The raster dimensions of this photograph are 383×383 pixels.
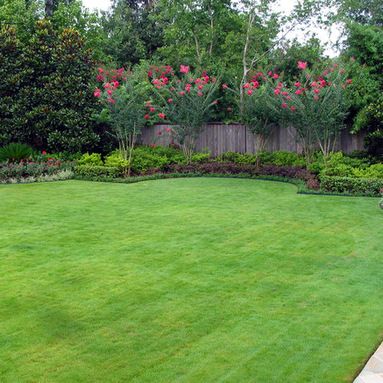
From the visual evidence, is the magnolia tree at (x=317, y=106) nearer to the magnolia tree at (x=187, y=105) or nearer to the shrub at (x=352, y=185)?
the shrub at (x=352, y=185)

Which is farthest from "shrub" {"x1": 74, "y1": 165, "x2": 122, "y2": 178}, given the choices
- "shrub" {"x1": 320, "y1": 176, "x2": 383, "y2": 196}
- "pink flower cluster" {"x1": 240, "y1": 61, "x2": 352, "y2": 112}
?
"shrub" {"x1": 320, "y1": 176, "x2": 383, "y2": 196}

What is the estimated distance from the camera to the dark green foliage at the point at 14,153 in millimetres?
21359

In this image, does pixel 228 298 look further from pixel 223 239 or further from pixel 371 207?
pixel 371 207

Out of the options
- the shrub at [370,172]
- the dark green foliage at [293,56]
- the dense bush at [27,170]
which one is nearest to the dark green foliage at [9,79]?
the dense bush at [27,170]

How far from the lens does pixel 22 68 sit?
75.9 feet

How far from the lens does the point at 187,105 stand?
21.5 metres

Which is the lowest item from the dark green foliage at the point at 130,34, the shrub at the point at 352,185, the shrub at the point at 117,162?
the shrub at the point at 352,185

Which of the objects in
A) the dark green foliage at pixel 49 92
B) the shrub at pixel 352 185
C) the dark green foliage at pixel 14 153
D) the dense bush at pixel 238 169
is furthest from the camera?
the dark green foliage at pixel 49 92

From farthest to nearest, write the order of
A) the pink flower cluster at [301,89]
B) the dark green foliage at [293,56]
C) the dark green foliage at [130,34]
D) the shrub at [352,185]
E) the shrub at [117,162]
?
the dark green foliage at [130,34]
the dark green foliage at [293,56]
the shrub at [117,162]
the pink flower cluster at [301,89]
the shrub at [352,185]

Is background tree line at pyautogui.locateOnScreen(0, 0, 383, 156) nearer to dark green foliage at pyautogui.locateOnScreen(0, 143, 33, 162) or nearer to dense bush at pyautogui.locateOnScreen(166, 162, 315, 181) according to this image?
dark green foliage at pyautogui.locateOnScreen(0, 143, 33, 162)

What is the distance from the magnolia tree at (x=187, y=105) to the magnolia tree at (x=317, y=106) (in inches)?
121

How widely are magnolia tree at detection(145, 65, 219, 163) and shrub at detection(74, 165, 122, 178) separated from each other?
2.34 meters

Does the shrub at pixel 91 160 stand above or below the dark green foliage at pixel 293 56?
below

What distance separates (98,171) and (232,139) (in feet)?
17.9
